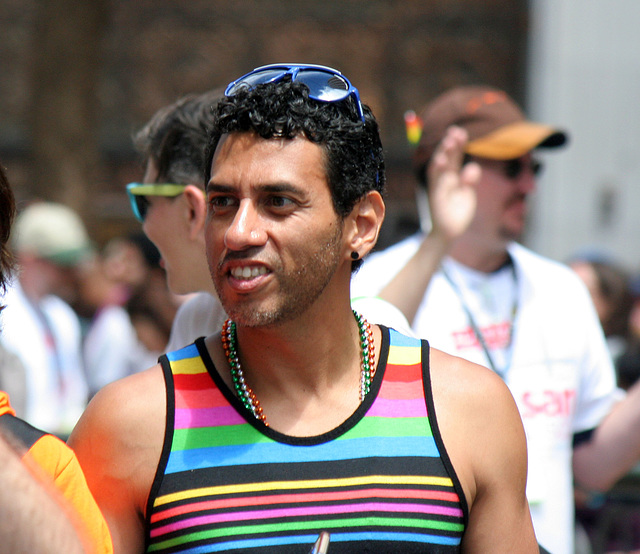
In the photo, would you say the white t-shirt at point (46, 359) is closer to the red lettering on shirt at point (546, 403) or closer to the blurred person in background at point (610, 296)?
the red lettering on shirt at point (546, 403)

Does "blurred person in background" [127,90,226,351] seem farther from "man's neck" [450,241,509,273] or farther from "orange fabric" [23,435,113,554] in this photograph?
"man's neck" [450,241,509,273]

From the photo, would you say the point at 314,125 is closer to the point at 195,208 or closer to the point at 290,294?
the point at 290,294

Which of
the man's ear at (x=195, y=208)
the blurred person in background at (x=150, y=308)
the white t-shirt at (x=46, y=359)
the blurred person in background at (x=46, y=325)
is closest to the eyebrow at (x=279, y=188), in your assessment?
the man's ear at (x=195, y=208)

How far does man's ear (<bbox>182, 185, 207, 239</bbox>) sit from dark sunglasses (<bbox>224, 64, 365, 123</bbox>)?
19.2 inches

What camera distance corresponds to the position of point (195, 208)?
8.11 feet

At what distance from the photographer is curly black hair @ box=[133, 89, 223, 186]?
254 cm

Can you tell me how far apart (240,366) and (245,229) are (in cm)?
30

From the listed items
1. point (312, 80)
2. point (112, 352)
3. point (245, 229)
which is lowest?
point (112, 352)

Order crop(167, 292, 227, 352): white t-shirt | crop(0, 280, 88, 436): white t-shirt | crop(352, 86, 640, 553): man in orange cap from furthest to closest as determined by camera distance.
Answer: crop(0, 280, 88, 436): white t-shirt, crop(352, 86, 640, 553): man in orange cap, crop(167, 292, 227, 352): white t-shirt

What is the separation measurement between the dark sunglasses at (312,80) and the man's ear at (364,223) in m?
0.18

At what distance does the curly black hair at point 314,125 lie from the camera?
6.23 feet

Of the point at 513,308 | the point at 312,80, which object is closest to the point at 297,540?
the point at 312,80

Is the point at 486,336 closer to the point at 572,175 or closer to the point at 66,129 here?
the point at 66,129

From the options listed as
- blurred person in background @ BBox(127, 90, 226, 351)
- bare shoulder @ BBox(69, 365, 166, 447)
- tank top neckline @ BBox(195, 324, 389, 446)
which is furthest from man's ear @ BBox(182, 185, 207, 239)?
bare shoulder @ BBox(69, 365, 166, 447)
